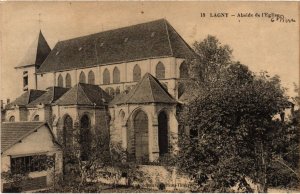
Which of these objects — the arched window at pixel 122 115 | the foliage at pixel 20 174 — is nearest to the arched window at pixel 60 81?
the arched window at pixel 122 115

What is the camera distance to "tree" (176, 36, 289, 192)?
1452 centimetres

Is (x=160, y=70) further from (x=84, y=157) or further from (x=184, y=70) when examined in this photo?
(x=84, y=157)

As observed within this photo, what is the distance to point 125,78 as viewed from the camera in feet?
112

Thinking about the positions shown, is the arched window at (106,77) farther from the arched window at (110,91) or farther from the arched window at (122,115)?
the arched window at (122,115)

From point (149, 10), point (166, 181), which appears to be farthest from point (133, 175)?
point (149, 10)

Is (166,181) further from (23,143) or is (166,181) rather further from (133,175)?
(23,143)

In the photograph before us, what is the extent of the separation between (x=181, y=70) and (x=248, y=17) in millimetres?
14843

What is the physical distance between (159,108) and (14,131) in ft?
37.6

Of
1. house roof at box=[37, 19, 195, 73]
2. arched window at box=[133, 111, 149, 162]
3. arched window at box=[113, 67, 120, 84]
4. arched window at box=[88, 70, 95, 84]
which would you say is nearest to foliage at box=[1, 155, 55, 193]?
arched window at box=[133, 111, 149, 162]

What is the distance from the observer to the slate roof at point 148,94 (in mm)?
28031

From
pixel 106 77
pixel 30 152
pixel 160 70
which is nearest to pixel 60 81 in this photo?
pixel 106 77

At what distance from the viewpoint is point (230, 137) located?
14.7 metres

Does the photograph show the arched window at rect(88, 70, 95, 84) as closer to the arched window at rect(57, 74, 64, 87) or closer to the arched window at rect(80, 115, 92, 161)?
the arched window at rect(57, 74, 64, 87)

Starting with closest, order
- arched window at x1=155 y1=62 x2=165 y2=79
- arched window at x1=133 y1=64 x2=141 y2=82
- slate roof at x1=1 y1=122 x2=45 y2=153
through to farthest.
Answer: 1. slate roof at x1=1 y1=122 x2=45 y2=153
2. arched window at x1=155 y1=62 x2=165 y2=79
3. arched window at x1=133 y1=64 x2=141 y2=82
